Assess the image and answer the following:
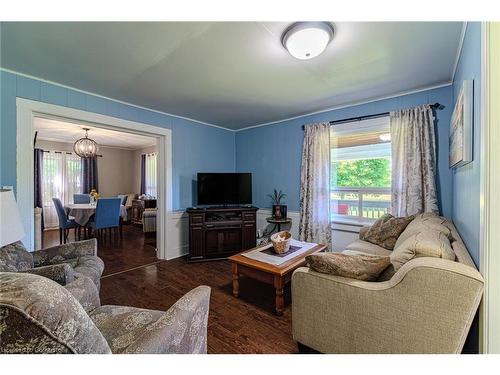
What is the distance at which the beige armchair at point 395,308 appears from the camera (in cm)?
104

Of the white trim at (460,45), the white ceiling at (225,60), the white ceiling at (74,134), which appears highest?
the white ceiling at (74,134)

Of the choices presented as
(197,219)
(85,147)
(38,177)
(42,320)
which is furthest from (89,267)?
(38,177)

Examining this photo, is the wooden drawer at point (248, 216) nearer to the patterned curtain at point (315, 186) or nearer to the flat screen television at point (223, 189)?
the flat screen television at point (223, 189)

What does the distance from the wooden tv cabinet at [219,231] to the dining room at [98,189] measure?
78 cm

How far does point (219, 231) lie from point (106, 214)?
252cm

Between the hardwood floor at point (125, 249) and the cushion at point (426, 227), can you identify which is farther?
the hardwood floor at point (125, 249)

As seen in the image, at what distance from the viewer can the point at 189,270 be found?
306 cm

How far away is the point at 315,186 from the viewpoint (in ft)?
11.2

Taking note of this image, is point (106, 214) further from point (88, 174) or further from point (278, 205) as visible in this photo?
point (278, 205)

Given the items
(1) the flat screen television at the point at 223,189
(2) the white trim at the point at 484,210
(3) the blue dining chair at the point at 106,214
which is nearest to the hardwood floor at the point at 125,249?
(3) the blue dining chair at the point at 106,214

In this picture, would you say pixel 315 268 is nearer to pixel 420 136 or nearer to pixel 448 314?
pixel 448 314

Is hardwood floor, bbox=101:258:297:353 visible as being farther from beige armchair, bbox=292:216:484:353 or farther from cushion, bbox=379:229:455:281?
cushion, bbox=379:229:455:281
